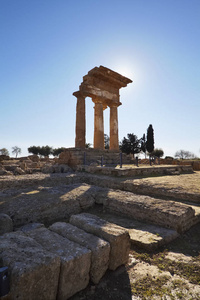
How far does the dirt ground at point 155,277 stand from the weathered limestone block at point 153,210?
47 centimetres

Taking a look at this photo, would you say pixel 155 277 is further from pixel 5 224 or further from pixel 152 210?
pixel 5 224

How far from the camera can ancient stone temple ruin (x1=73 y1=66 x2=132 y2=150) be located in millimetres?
14769

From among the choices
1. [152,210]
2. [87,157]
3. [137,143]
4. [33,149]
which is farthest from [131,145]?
[33,149]

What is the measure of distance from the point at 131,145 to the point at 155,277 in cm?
3583

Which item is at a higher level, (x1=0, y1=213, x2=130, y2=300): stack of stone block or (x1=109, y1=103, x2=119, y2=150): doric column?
(x1=109, y1=103, x2=119, y2=150): doric column

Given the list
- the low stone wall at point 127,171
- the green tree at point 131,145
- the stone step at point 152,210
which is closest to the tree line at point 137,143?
the green tree at point 131,145

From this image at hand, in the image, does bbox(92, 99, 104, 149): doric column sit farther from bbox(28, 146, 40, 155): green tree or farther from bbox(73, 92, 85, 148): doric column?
bbox(28, 146, 40, 155): green tree

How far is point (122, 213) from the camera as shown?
4.02 meters

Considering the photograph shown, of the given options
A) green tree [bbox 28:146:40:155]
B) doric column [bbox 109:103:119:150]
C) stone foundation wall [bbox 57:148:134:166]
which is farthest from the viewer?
green tree [bbox 28:146:40:155]

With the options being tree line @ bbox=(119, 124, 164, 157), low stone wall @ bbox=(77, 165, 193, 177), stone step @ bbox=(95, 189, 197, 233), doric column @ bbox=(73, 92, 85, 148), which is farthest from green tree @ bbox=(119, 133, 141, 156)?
stone step @ bbox=(95, 189, 197, 233)

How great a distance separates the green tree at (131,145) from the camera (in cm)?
3706

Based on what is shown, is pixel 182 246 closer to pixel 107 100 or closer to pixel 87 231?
pixel 87 231

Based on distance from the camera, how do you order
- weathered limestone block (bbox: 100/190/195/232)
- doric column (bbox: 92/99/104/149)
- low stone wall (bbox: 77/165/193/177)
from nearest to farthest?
weathered limestone block (bbox: 100/190/195/232) < low stone wall (bbox: 77/165/193/177) < doric column (bbox: 92/99/104/149)

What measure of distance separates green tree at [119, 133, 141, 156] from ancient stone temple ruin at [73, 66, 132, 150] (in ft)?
67.9
